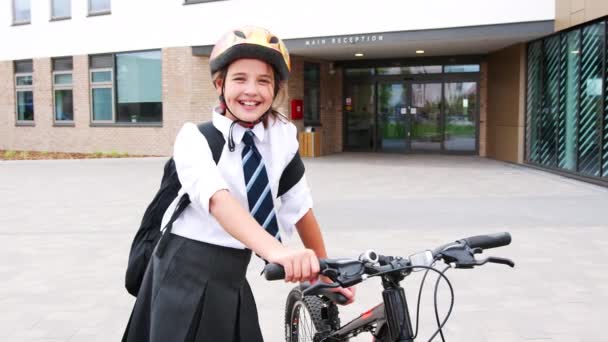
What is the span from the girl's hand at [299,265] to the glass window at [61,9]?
71.0 ft

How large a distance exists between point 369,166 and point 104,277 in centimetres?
1075

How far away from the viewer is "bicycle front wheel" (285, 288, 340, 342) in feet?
8.81

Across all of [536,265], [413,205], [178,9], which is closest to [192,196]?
[536,265]

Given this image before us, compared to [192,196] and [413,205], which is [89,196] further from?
[192,196]

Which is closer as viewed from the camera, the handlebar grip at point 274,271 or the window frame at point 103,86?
the handlebar grip at point 274,271

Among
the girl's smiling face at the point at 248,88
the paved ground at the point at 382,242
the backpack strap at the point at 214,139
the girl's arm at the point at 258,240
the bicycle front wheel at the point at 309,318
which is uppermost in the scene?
the girl's smiling face at the point at 248,88

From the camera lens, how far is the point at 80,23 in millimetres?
20922

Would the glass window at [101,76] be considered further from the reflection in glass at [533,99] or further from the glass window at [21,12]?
the reflection in glass at [533,99]

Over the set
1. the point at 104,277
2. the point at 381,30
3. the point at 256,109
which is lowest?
the point at 104,277

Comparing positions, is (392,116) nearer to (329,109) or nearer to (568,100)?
(329,109)

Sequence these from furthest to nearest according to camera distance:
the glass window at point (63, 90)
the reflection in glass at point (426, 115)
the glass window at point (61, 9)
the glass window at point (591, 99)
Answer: the glass window at point (63, 90) < the glass window at point (61, 9) < the reflection in glass at point (426, 115) < the glass window at point (591, 99)

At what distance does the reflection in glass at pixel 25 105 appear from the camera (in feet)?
74.7

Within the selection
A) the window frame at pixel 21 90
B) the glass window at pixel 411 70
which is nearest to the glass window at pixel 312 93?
the glass window at pixel 411 70

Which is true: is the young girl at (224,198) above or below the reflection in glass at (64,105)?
below
